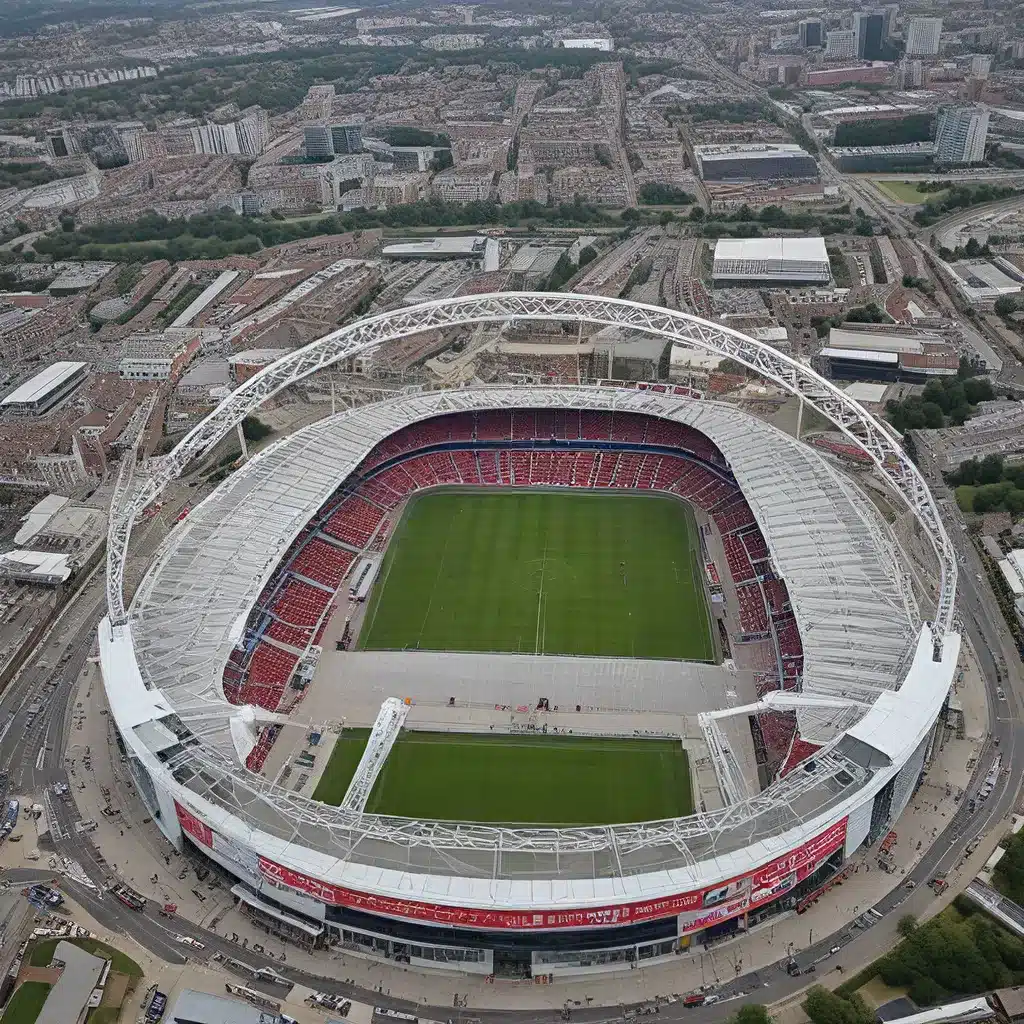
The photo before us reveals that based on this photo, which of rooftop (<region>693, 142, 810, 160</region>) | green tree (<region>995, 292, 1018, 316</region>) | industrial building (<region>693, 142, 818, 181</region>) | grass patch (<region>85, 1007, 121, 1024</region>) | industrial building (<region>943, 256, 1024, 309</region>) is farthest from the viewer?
rooftop (<region>693, 142, 810, 160</region>)

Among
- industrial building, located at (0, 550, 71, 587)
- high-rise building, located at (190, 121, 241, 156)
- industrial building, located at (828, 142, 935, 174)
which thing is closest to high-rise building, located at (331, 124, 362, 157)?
high-rise building, located at (190, 121, 241, 156)

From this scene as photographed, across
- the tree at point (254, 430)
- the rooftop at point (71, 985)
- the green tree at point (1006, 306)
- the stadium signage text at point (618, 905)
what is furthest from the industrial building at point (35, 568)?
the green tree at point (1006, 306)

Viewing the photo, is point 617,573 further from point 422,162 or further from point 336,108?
point 336,108

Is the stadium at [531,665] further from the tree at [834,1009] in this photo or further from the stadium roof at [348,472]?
the tree at [834,1009]

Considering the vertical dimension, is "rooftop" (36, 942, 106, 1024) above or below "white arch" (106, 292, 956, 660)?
below

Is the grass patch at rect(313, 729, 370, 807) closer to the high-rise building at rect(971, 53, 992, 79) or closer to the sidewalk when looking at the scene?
the sidewalk

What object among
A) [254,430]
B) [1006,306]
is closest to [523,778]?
[254,430]

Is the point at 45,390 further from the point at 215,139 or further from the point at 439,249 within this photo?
the point at 215,139
